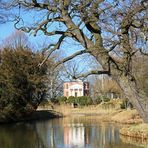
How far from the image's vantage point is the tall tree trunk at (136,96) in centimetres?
Result: 1334

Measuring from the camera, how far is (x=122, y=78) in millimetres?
13672

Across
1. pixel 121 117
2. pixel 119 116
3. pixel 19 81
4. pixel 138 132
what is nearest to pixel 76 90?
pixel 19 81

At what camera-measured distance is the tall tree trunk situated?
1334 centimetres

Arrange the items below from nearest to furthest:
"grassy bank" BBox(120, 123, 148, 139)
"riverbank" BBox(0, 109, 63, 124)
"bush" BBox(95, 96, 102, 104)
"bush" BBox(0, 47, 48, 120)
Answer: "grassy bank" BBox(120, 123, 148, 139)
"bush" BBox(0, 47, 48, 120)
"riverbank" BBox(0, 109, 63, 124)
"bush" BBox(95, 96, 102, 104)

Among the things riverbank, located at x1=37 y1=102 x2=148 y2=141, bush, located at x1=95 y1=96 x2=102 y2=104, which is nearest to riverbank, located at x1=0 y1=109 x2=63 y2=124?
riverbank, located at x1=37 y1=102 x2=148 y2=141

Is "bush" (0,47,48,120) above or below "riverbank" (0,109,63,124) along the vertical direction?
above

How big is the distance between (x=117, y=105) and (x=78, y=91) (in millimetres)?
43758

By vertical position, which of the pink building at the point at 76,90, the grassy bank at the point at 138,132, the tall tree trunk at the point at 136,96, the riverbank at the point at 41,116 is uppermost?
the pink building at the point at 76,90

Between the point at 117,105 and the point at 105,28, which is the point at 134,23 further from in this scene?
the point at 117,105

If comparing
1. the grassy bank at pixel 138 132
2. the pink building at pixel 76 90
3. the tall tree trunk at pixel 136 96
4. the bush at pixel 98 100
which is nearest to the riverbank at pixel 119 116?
the grassy bank at pixel 138 132

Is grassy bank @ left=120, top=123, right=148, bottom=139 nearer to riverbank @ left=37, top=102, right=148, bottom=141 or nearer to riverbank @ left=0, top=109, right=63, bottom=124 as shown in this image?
riverbank @ left=37, top=102, right=148, bottom=141

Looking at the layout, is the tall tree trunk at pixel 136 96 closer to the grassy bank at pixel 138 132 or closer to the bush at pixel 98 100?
the grassy bank at pixel 138 132

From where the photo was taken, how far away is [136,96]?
530 inches

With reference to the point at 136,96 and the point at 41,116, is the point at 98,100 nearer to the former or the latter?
the point at 41,116
